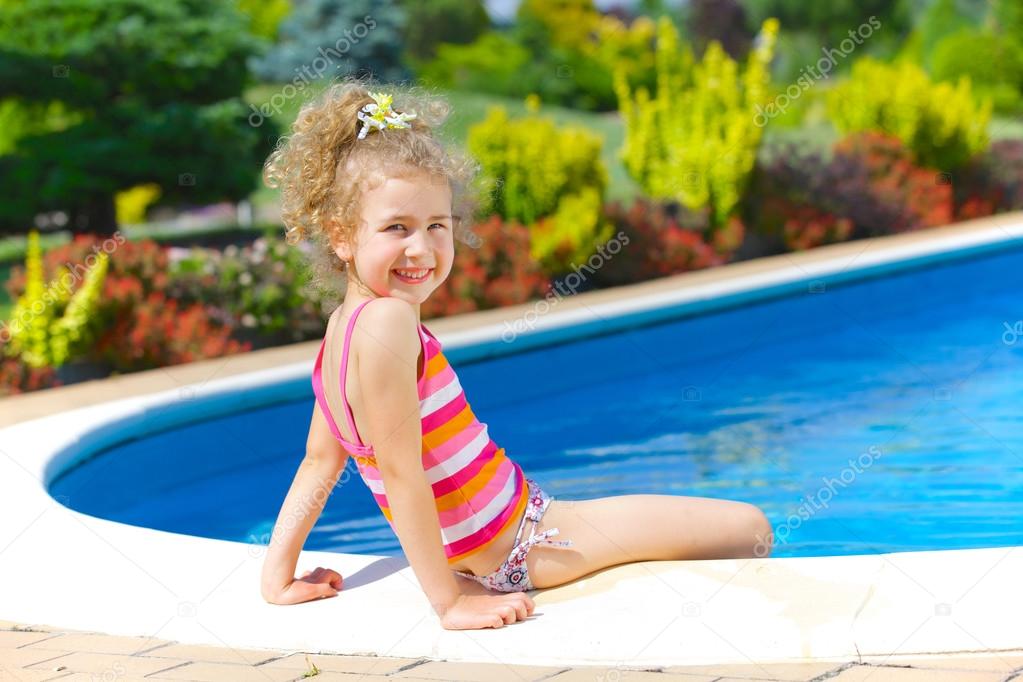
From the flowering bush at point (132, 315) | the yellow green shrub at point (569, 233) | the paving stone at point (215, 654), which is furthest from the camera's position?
the yellow green shrub at point (569, 233)

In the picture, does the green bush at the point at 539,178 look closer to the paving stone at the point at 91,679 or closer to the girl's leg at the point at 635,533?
the girl's leg at the point at 635,533

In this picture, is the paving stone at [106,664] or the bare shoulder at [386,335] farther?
the bare shoulder at [386,335]

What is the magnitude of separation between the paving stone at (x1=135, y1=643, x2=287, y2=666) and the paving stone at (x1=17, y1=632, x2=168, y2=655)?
5 centimetres

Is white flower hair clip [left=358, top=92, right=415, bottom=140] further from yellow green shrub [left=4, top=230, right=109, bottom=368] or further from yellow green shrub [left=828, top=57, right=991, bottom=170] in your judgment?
yellow green shrub [left=828, top=57, right=991, bottom=170]

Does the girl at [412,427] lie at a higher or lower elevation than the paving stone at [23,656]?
higher

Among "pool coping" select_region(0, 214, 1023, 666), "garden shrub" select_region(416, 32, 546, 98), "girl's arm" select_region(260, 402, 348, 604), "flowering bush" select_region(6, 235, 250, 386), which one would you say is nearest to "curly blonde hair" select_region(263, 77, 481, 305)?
"girl's arm" select_region(260, 402, 348, 604)

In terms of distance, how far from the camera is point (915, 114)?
1388 cm

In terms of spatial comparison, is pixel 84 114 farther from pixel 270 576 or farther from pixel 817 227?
pixel 270 576

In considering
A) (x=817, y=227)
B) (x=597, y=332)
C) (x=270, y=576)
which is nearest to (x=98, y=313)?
(x=597, y=332)

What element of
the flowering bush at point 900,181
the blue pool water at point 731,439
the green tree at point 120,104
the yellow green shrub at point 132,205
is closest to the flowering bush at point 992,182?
the flowering bush at point 900,181

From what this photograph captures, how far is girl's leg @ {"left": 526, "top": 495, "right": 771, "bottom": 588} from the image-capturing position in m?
2.92

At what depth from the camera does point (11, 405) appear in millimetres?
6512

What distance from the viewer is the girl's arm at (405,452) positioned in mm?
2658

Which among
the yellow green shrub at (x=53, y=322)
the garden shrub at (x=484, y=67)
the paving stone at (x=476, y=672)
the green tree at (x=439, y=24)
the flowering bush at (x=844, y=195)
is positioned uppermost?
the green tree at (x=439, y=24)
